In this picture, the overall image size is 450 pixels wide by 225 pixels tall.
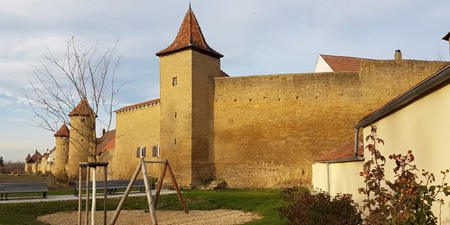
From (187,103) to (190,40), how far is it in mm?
3787

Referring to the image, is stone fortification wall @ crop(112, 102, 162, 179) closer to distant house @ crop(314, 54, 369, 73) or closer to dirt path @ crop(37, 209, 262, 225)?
dirt path @ crop(37, 209, 262, 225)

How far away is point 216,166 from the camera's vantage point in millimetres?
21797

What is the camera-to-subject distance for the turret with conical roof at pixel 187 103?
→ 69.5 ft

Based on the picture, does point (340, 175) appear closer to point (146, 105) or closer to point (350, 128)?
point (350, 128)

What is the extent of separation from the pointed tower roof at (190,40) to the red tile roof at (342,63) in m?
8.28

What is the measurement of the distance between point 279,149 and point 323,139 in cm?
259

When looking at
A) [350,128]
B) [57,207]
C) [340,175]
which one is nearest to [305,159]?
[350,128]

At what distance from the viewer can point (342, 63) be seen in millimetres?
26062

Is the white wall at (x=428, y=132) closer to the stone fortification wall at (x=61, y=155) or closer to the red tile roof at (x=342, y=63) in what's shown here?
the red tile roof at (x=342, y=63)

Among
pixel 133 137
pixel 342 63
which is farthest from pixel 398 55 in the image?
pixel 133 137

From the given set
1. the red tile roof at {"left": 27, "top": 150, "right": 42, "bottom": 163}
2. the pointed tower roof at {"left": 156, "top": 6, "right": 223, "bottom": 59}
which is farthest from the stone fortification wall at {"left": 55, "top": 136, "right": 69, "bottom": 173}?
the red tile roof at {"left": 27, "top": 150, "right": 42, "bottom": 163}

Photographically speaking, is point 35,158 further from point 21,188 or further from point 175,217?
point 175,217

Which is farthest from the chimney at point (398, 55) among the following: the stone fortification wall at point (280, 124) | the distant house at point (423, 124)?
the distant house at point (423, 124)

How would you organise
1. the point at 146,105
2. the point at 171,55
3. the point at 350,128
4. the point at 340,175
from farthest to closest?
the point at 146,105 < the point at 171,55 < the point at 350,128 < the point at 340,175
